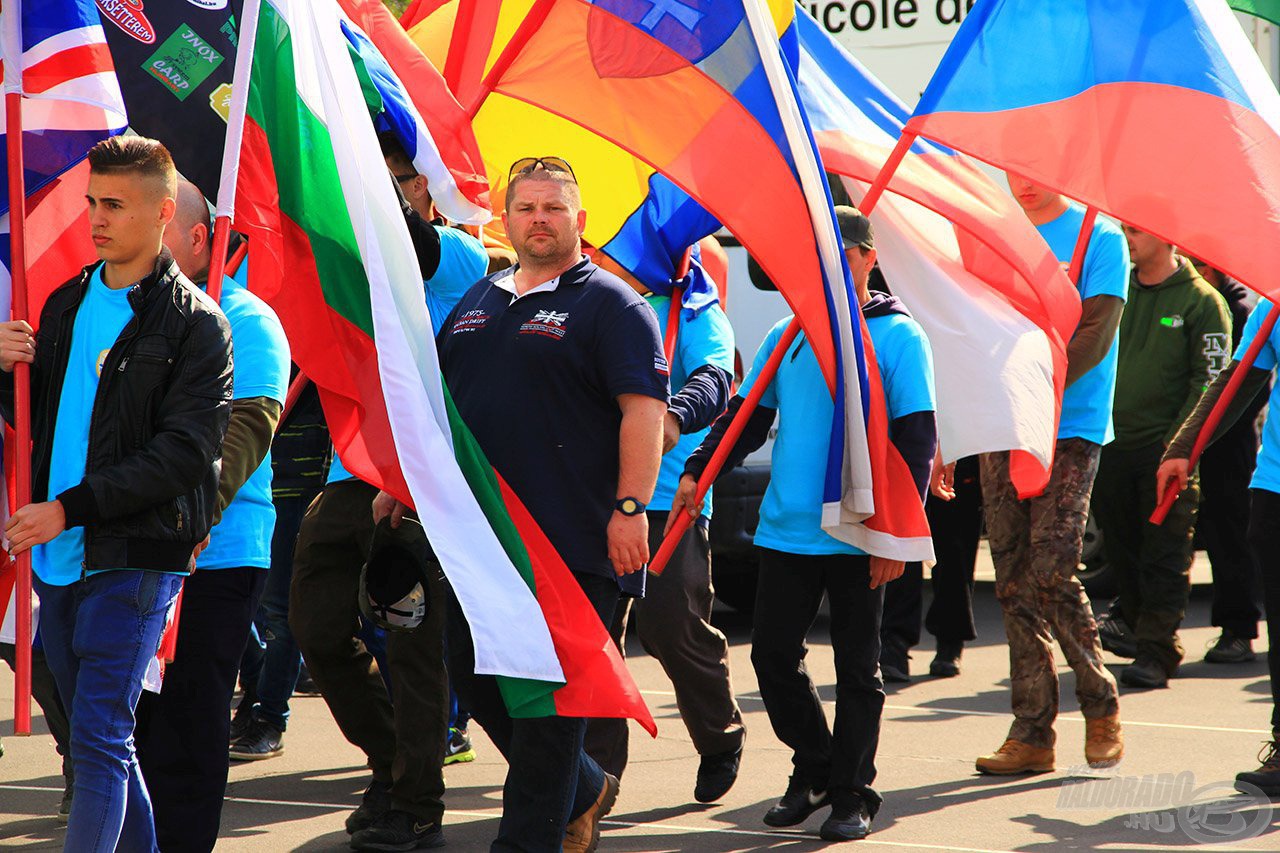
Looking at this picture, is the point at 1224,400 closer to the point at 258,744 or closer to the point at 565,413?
the point at 565,413

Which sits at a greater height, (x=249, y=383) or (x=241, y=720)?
(x=249, y=383)

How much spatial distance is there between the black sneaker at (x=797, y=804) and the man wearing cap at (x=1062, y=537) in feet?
3.41

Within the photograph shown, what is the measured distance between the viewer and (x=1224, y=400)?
6.35 meters

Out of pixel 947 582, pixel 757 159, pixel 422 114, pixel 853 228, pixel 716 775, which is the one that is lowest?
pixel 716 775

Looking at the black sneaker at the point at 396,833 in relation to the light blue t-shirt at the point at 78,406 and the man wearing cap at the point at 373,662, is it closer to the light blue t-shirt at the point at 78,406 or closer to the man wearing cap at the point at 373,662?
the man wearing cap at the point at 373,662

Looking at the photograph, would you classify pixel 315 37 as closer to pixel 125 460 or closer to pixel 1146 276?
pixel 125 460

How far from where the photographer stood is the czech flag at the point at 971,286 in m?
5.96

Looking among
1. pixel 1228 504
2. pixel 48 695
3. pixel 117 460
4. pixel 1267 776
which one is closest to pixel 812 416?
pixel 1267 776

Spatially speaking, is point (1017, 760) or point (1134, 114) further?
point (1017, 760)

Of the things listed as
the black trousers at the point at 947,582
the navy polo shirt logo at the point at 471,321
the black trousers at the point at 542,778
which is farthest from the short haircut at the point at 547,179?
the black trousers at the point at 947,582

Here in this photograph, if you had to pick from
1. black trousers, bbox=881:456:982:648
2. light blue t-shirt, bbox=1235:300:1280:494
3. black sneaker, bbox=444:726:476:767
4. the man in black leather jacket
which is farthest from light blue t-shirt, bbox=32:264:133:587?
black trousers, bbox=881:456:982:648

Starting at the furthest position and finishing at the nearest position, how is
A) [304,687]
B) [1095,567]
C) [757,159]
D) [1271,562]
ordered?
1. [1095,567]
2. [304,687]
3. [1271,562]
4. [757,159]

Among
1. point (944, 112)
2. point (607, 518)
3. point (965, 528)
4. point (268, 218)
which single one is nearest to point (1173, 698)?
point (965, 528)

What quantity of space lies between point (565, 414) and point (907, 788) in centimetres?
234
